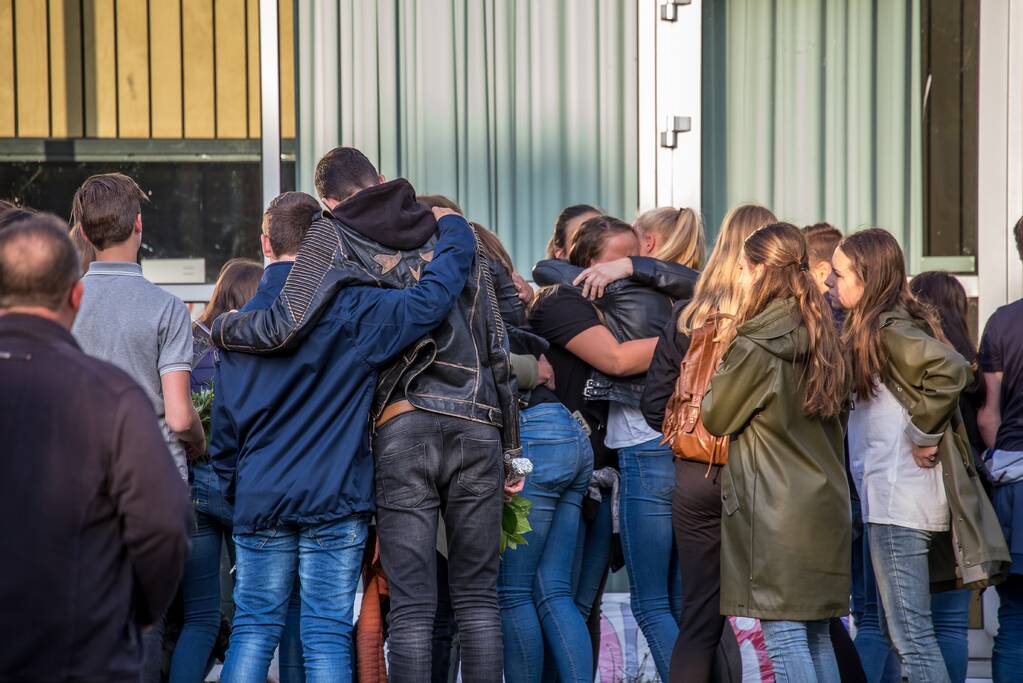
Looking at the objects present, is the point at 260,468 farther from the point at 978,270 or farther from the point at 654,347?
the point at 978,270

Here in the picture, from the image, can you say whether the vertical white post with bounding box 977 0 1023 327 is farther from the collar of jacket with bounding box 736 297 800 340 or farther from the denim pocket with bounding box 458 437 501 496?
the denim pocket with bounding box 458 437 501 496

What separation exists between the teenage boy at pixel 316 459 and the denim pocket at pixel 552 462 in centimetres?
66

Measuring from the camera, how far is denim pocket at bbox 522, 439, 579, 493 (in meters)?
4.41

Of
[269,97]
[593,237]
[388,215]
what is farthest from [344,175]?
[269,97]

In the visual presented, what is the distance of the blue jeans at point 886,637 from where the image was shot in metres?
4.54

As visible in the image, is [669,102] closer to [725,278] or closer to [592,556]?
[725,278]

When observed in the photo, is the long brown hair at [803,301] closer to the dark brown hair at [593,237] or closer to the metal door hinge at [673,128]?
the dark brown hair at [593,237]

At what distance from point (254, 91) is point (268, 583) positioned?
3096 millimetres

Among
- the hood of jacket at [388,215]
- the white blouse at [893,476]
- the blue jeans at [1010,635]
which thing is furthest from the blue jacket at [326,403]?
the blue jeans at [1010,635]

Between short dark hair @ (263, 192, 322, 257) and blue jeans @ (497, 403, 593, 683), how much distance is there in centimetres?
99

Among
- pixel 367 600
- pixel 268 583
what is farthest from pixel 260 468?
pixel 367 600

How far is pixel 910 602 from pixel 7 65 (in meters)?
4.75

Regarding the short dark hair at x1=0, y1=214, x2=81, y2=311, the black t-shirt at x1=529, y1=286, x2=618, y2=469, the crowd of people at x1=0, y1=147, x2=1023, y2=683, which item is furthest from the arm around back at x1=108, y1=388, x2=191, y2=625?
the black t-shirt at x1=529, y1=286, x2=618, y2=469

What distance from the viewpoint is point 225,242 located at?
20.6ft
